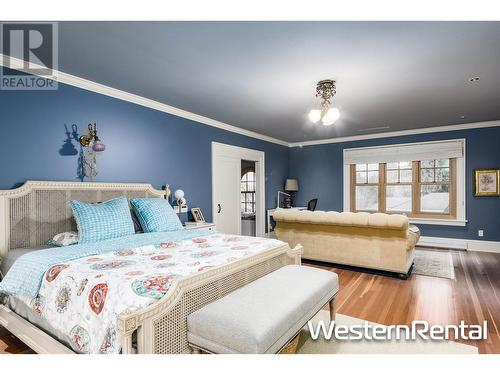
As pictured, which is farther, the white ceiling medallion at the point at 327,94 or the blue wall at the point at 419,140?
the blue wall at the point at 419,140

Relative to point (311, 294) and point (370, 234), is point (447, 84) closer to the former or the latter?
point (370, 234)

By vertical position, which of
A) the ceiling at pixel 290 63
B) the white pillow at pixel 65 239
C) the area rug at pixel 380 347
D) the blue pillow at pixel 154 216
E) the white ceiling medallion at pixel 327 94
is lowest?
the area rug at pixel 380 347

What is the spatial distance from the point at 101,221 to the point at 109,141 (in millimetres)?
1259

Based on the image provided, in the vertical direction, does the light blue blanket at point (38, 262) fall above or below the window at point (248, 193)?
below

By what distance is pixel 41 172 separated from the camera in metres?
2.88

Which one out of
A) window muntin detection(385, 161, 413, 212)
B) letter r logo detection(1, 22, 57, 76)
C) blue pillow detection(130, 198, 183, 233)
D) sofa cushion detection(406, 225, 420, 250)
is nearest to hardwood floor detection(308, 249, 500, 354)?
sofa cushion detection(406, 225, 420, 250)

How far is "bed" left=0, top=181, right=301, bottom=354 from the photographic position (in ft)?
4.80

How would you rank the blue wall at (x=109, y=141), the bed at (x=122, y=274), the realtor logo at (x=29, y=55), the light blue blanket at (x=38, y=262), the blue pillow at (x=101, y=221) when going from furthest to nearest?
the blue wall at (x=109, y=141)
the blue pillow at (x=101, y=221)
the realtor logo at (x=29, y=55)
the light blue blanket at (x=38, y=262)
the bed at (x=122, y=274)

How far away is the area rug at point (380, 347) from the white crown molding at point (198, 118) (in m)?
3.41

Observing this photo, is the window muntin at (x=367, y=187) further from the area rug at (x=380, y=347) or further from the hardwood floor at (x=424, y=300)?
the area rug at (x=380, y=347)

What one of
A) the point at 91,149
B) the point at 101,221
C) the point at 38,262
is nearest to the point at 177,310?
the point at 38,262

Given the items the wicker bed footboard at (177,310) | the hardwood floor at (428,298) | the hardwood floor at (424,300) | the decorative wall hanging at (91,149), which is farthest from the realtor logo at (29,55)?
the hardwood floor at (428,298)

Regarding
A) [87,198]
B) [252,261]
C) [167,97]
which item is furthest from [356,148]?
[87,198]

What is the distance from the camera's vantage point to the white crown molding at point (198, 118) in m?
3.07
